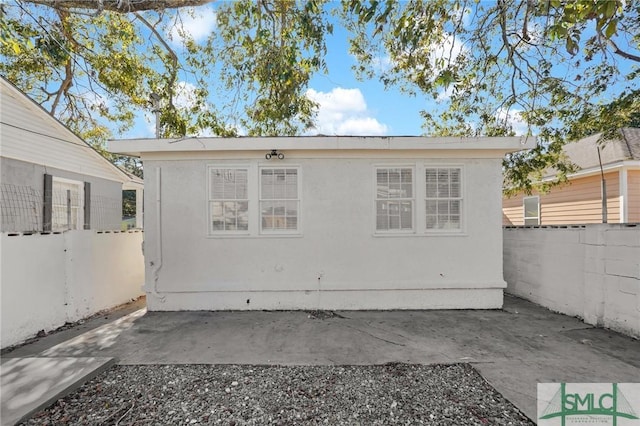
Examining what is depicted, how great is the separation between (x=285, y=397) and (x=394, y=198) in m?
3.88

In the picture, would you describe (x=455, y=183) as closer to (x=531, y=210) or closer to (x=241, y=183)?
(x=241, y=183)

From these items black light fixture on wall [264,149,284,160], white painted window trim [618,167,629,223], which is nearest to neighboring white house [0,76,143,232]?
black light fixture on wall [264,149,284,160]

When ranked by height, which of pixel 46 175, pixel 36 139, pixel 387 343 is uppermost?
pixel 36 139

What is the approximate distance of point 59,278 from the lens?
181 inches

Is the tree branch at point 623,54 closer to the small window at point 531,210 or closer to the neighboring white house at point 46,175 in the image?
the small window at point 531,210

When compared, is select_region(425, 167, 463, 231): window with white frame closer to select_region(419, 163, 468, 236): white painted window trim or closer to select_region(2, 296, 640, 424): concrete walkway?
select_region(419, 163, 468, 236): white painted window trim

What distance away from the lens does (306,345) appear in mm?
3918

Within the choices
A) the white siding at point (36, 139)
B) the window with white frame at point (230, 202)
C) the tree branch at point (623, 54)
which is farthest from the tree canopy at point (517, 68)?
the white siding at point (36, 139)

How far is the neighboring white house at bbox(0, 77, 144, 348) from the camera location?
13.3 feet

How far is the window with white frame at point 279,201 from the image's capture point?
5527 millimetres

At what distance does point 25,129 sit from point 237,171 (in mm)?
5532

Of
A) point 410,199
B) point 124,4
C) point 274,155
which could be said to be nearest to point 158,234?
point 274,155

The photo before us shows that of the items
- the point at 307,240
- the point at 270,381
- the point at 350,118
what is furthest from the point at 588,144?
the point at 270,381

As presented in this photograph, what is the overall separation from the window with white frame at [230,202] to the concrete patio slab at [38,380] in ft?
8.83
